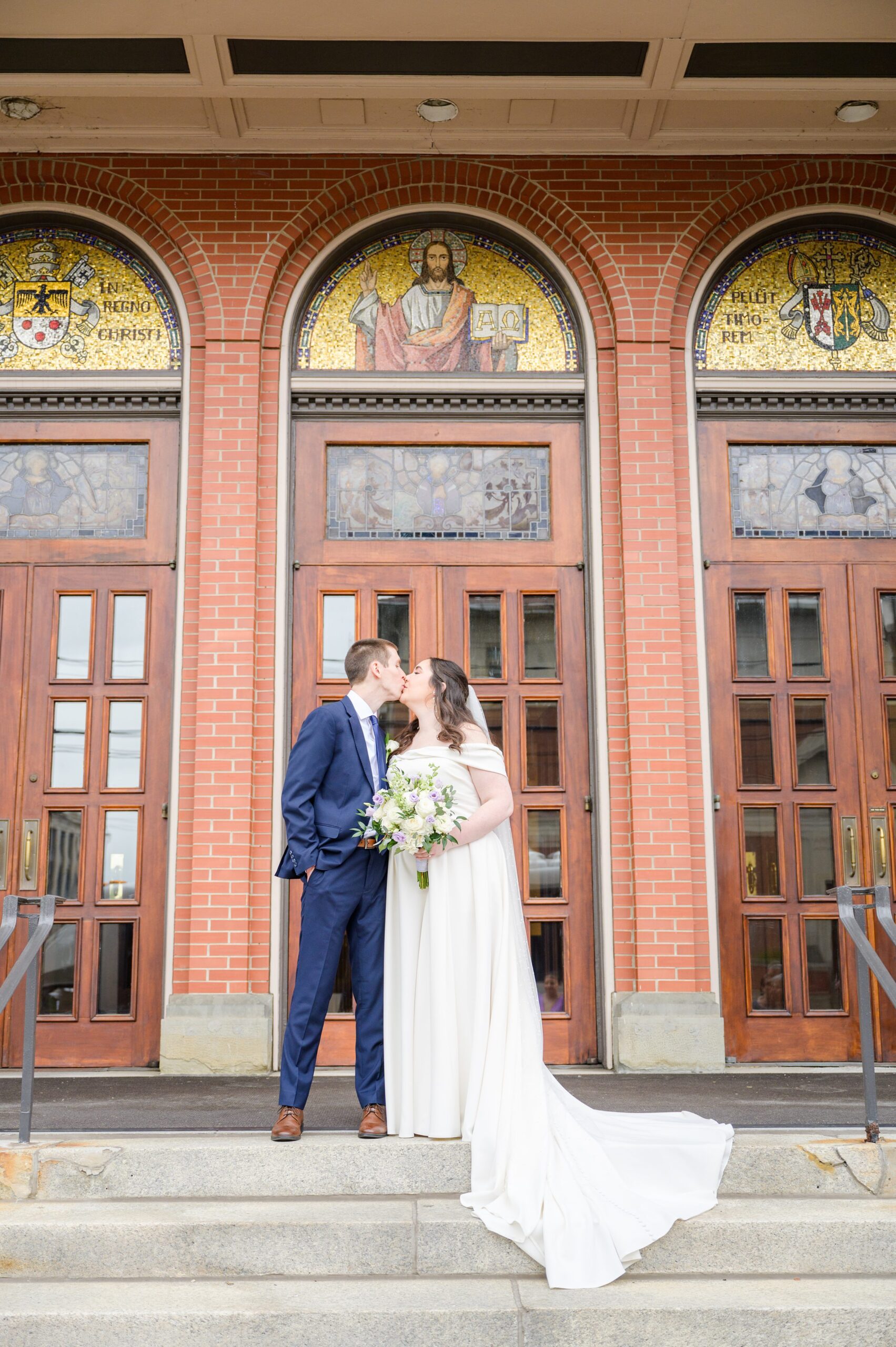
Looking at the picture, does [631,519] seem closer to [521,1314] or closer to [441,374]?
[441,374]

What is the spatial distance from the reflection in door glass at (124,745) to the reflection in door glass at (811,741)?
423cm

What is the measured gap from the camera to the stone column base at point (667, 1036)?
7414 millimetres

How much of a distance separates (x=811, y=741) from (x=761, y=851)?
79 cm

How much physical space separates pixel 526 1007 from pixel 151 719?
386cm

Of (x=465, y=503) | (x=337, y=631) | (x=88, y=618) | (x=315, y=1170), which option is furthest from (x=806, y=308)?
(x=315, y=1170)

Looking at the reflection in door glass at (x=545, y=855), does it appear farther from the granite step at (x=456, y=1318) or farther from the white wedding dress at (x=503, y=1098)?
the granite step at (x=456, y=1318)

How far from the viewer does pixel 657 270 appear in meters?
8.29

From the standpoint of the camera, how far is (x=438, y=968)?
504cm

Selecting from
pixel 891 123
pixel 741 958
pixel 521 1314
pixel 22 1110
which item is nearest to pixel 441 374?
pixel 891 123

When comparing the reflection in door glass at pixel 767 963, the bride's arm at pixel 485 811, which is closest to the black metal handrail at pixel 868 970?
the bride's arm at pixel 485 811

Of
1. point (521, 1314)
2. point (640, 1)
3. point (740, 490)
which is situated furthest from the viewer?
point (740, 490)

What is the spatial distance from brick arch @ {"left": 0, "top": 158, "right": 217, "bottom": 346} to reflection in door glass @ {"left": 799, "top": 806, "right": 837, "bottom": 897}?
5062 millimetres

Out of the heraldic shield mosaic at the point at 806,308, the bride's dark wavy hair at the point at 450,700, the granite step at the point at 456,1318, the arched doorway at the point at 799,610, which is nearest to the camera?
the granite step at the point at 456,1318

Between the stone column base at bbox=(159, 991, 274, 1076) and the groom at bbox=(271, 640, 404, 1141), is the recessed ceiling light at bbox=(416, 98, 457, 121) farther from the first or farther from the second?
the stone column base at bbox=(159, 991, 274, 1076)
